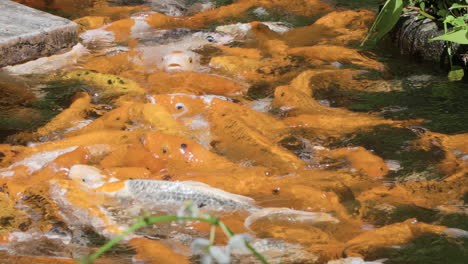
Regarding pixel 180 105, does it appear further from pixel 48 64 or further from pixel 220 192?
pixel 48 64

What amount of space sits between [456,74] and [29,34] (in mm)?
2744

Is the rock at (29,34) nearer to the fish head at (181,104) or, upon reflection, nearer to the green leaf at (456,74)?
the fish head at (181,104)

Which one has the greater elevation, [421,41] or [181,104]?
[421,41]

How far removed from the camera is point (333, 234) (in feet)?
8.29

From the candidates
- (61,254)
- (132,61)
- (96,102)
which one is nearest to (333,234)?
(61,254)

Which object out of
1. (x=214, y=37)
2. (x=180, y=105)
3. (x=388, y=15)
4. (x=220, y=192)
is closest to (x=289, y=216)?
(x=220, y=192)

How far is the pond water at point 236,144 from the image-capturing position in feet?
8.20

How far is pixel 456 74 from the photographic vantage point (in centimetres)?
412

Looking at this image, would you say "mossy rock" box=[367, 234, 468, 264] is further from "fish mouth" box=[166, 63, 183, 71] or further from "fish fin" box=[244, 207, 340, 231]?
"fish mouth" box=[166, 63, 183, 71]

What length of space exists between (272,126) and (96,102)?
1146 millimetres

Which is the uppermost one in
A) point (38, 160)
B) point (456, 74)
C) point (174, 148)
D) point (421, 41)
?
point (421, 41)

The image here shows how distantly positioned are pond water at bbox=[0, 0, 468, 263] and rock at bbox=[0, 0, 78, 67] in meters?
0.16

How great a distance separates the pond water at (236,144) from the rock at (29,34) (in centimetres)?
16

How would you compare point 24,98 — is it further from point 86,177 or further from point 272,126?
point 272,126
